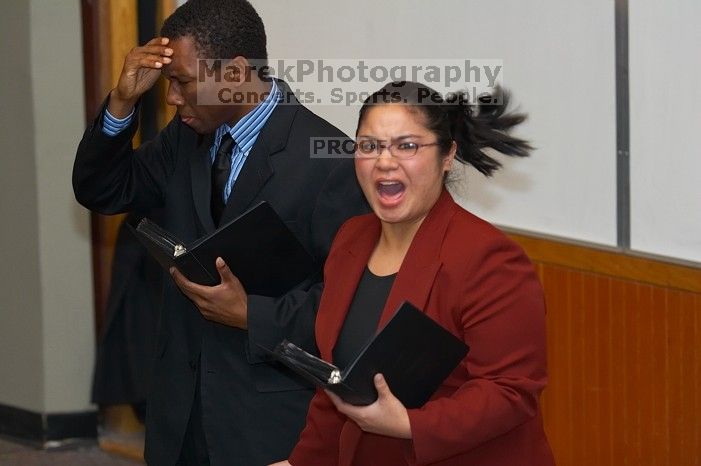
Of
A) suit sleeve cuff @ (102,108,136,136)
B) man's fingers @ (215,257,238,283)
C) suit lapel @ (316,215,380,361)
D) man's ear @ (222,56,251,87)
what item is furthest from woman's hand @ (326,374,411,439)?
suit sleeve cuff @ (102,108,136,136)

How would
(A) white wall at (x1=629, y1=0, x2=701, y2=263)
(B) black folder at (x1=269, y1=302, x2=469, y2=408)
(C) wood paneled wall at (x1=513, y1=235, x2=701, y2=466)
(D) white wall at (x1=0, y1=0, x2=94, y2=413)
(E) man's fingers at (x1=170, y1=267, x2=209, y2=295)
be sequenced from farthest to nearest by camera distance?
(D) white wall at (x1=0, y1=0, x2=94, y2=413) < (C) wood paneled wall at (x1=513, y1=235, x2=701, y2=466) < (A) white wall at (x1=629, y1=0, x2=701, y2=263) < (E) man's fingers at (x1=170, y1=267, x2=209, y2=295) < (B) black folder at (x1=269, y1=302, x2=469, y2=408)

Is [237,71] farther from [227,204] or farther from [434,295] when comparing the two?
[434,295]

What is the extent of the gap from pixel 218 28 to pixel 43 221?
102 inches

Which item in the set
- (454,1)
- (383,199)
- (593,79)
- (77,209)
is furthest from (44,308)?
(383,199)

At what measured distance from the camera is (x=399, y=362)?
2258mm

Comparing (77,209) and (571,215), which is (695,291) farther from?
(77,209)

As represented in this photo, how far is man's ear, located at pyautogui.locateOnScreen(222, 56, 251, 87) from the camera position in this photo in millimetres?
3053

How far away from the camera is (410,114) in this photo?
2441 mm

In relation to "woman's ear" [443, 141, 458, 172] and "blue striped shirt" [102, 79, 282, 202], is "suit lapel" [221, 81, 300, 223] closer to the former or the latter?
"blue striped shirt" [102, 79, 282, 202]

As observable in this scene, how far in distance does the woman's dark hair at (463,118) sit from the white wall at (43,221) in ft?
10.1

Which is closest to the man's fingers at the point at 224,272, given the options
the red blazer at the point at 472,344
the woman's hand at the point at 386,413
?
the red blazer at the point at 472,344

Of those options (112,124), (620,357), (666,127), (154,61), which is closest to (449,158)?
(154,61)

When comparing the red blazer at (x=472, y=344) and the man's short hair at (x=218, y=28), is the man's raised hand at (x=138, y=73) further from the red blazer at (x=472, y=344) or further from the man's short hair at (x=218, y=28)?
the red blazer at (x=472, y=344)

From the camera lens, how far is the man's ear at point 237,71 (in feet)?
10.0
